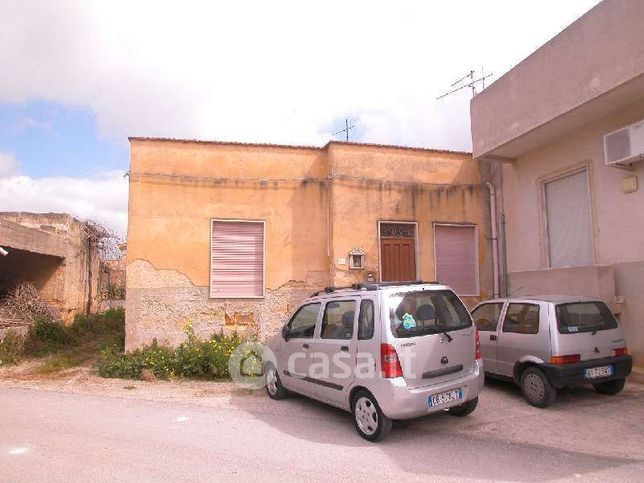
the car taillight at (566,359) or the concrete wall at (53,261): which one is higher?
the concrete wall at (53,261)

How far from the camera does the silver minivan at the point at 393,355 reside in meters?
4.93

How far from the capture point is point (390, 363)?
16.1ft

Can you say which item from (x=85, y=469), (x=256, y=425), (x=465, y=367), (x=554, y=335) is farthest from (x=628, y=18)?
(x=85, y=469)

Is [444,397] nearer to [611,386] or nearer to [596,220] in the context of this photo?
[611,386]

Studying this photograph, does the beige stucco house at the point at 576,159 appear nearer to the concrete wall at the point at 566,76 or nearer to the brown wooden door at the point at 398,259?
the concrete wall at the point at 566,76

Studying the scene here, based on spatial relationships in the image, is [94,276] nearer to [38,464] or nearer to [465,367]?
[38,464]

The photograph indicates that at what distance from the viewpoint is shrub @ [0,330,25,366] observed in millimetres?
10528

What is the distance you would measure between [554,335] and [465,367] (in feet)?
5.34

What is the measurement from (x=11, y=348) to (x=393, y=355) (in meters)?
10.1

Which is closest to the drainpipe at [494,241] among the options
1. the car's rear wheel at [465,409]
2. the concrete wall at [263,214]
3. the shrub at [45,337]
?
the concrete wall at [263,214]

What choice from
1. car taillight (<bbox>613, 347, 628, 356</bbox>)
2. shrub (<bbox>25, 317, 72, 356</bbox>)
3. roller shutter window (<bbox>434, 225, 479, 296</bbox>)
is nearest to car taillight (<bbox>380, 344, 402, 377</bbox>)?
car taillight (<bbox>613, 347, 628, 356</bbox>)

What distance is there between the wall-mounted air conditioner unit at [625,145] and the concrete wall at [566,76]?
1.77ft

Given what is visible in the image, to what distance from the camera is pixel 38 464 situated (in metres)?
4.47

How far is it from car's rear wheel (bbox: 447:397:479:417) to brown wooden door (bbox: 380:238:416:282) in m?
4.99
